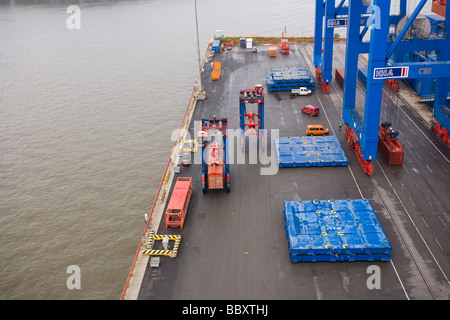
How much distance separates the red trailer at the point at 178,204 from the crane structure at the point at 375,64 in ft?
51.7

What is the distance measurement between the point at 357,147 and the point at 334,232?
1425cm

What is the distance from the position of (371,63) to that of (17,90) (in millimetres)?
53140

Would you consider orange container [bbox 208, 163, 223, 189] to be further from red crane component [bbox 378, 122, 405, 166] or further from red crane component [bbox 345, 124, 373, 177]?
red crane component [bbox 378, 122, 405, 166]

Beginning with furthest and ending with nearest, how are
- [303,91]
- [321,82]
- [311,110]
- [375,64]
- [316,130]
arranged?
[321,82]
[303,91]
[311,110]
[316,130]
[375,64]

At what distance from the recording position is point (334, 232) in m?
29.5

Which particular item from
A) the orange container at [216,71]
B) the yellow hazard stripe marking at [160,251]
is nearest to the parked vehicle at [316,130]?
the yellow hazard stripe marking at [160,251]

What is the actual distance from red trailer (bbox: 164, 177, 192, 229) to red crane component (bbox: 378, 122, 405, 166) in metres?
18.1

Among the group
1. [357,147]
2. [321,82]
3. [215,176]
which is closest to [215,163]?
[215,176]

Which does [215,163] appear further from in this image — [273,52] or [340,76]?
[273,52]

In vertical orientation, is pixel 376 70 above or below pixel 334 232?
above

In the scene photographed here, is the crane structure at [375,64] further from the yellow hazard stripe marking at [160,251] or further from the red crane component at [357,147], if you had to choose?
the yellow hazard stripe marking at [160,251]

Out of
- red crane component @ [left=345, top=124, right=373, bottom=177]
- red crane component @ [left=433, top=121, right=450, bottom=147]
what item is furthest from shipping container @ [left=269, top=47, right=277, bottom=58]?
red crane component @ [left=433, top=121, right=450, bottom=147]

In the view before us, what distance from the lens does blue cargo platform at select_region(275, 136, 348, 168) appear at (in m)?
39.8
